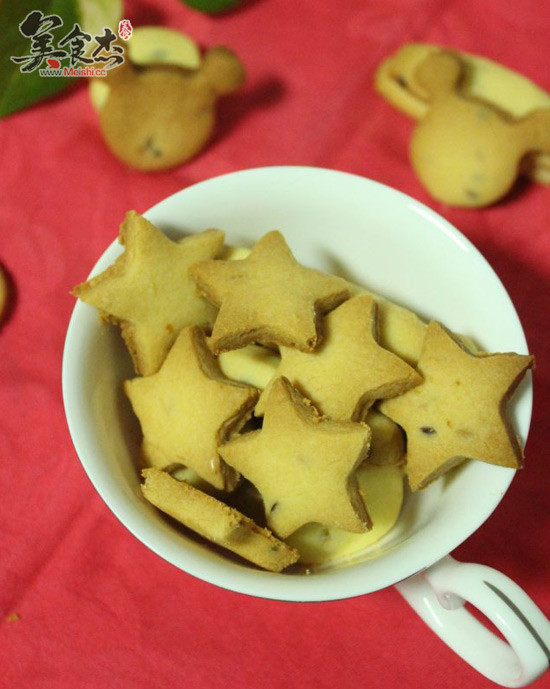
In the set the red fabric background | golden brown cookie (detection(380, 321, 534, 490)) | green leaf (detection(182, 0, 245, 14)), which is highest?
golden brown cookie (detection(380, 321, 534, 490))

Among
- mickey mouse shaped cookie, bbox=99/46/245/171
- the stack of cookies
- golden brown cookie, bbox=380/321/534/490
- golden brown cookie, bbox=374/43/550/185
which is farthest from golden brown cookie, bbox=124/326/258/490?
golden brown cookie, bbox=374/43/550/185

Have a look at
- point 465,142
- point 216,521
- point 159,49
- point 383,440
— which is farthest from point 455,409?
point 159,49

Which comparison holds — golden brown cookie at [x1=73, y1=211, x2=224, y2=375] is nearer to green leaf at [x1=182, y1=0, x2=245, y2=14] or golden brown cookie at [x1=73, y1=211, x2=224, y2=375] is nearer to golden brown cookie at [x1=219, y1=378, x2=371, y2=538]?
golden brown cookie at [x1=219, y1=378, x2=371, y2=538]

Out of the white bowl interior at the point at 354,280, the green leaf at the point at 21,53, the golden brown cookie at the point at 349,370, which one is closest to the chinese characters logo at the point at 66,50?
the green leaf at the point at 21,53

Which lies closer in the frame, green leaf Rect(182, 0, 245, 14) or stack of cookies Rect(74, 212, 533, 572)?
stack of cookies Rect(74, 212, 533, 572)

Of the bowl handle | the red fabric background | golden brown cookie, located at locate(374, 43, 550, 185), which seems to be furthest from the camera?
golden brown cookie, located at locate(374, 43, 550, 185)

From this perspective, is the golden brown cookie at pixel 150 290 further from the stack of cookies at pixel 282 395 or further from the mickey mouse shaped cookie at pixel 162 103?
the mickey mouse shaped cookie at pixel 162 103

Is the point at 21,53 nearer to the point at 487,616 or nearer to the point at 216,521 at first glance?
the point at 216,521
